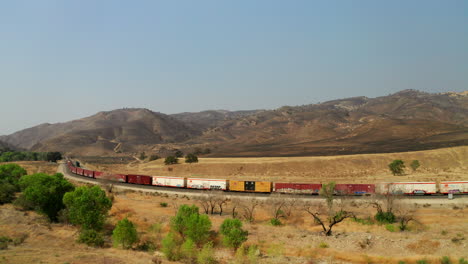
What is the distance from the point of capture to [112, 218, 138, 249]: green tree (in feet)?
104

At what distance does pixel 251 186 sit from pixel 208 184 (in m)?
9.27

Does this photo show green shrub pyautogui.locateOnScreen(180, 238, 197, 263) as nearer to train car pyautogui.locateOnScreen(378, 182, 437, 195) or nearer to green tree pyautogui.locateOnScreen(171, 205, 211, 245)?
green tree pyautogui.locateOnScreen(171, 205, 211, 245)

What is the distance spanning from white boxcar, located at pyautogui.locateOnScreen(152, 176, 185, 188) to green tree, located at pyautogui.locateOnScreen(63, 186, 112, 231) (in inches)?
1221

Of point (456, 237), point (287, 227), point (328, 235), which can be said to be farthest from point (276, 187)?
point (456, 237)

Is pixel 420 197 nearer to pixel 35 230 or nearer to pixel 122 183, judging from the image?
pixel 35 230

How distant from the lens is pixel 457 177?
74.0 meters

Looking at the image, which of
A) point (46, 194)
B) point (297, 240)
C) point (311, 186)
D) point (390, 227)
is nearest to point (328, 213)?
point (390, 227)

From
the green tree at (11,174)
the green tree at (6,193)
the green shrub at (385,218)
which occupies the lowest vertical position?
the green shrub at (385,218)

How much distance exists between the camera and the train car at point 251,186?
60.8m

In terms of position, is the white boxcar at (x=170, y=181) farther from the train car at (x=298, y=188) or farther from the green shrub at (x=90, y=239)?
the green shrub at (x=90, y=239)

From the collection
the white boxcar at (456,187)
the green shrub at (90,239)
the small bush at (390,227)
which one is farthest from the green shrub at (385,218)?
the green shrub at (90,239)

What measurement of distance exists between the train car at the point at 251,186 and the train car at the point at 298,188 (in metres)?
1.68

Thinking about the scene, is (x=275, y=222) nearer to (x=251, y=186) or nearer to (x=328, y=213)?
(x=328, y=213)

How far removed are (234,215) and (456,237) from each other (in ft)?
85.5
